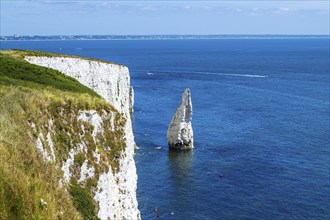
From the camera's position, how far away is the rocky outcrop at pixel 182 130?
265ft

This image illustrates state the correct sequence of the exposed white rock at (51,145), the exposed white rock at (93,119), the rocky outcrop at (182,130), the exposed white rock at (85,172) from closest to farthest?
the exposed white rock at (51,145), the exposed white rock at (85,172), the exposed white rock at (93,119), the rocky outcrop at (182,130)

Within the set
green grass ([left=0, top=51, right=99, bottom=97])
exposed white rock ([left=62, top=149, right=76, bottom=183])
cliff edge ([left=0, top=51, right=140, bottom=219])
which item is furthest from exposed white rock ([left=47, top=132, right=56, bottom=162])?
green grass ([left=0, top=51, right=99, bottom=97])

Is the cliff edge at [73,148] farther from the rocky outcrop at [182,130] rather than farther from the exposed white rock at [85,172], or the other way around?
the rocky outcrop at [182,130]

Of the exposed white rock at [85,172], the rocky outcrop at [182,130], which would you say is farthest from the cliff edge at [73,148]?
Result: the rocky outcrop at [182,130]

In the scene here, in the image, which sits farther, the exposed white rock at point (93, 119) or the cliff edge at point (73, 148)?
the exposed white rock at point (93, 119)

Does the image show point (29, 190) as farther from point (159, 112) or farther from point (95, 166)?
point (159, 112)

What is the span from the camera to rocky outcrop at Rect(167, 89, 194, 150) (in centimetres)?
8088

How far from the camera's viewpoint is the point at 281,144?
267 ft

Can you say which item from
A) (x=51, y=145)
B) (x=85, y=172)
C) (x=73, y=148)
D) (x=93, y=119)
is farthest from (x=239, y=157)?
(x=51, y=145)

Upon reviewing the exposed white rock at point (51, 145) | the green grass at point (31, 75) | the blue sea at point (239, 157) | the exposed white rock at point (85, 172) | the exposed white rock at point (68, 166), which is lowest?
the blue sea at point (239, 157)

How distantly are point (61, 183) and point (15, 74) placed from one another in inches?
752

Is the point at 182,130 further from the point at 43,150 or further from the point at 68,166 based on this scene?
the point at 43,150

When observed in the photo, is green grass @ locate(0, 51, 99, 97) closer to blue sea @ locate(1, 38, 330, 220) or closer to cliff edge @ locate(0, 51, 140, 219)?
cliff edge @ locate(0, 51, 140, 219)

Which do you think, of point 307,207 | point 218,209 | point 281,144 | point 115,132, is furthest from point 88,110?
point 281,144
